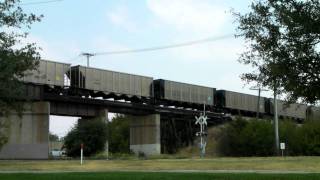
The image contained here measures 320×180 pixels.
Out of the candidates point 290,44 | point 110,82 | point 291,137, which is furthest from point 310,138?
point 290,44

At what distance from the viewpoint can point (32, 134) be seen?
76688 millimetres

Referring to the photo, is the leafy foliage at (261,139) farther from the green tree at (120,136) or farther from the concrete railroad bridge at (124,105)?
the green tree at (120,136)

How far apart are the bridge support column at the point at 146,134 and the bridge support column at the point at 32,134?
73.1ft

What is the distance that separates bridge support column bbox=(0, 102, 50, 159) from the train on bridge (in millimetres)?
3483

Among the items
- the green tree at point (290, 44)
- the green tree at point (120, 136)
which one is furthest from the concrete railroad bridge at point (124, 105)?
the green tree at point (290, 44)

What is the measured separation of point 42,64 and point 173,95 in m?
26.7

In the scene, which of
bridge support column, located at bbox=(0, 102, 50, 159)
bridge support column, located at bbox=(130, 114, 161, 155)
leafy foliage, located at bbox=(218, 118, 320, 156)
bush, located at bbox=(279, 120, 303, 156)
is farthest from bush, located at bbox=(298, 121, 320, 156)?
bridge support column, located at bbox=(0, 102, 50, 159)

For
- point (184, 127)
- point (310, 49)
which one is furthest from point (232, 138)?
point (310, 49)

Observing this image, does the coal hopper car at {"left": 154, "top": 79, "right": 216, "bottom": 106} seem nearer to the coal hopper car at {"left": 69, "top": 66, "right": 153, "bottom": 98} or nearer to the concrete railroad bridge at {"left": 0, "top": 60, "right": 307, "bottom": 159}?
the concrete railroad bridge at {"left": 0, "top": 60, "right": 307, "bottom": 159}

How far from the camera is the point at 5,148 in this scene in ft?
240

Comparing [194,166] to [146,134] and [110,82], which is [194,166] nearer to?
[110,82]

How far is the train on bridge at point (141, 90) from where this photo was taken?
7444 cm

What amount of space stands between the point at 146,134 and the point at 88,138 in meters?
19.9

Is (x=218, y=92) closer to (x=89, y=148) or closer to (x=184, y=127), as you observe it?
(x=184, y=127)
